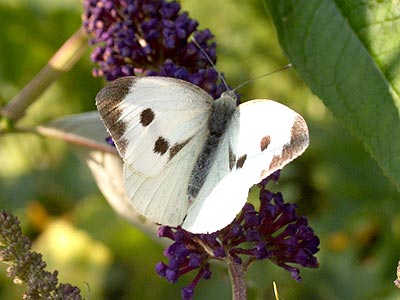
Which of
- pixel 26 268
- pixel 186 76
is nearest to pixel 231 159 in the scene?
pixel 186 76

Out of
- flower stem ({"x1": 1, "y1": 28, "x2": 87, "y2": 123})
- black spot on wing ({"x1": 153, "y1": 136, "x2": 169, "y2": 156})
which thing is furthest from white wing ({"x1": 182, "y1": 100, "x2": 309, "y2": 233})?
flower stem ({"x1": 1, "y1": 28, "x2": 87, "y2": 123})

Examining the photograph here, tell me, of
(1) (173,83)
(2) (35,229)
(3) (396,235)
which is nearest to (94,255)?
(2) (35,229)

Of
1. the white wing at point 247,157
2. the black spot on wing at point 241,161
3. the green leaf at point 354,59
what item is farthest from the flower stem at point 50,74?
the black spot on wing at point 241,161

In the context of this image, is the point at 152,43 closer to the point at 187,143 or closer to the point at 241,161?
the point at 187,143

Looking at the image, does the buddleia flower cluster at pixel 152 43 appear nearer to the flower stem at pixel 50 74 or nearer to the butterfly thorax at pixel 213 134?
the butterfly thorax at pixel 213 134

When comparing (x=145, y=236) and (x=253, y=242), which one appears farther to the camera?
(x=145, y=236)

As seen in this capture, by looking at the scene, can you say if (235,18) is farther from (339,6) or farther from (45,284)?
(45,284)
